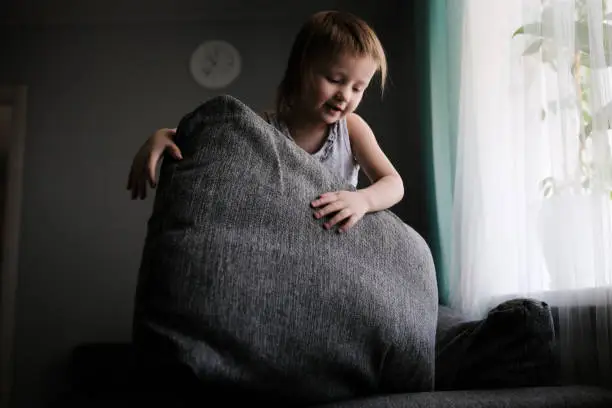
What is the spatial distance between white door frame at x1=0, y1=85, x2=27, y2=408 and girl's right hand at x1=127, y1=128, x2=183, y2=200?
2.79 m

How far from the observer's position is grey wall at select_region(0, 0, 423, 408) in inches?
128

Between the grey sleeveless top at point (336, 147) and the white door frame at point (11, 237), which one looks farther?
the white door frame at point (11, 237)

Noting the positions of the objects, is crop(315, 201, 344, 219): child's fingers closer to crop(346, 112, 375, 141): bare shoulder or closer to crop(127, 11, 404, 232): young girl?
crop(127, 11, 404, 232): young girl

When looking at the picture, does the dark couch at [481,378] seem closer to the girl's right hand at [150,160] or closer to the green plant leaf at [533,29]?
the girl's right hand at [150,160]

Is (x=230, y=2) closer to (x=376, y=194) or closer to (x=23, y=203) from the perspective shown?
(x=23, y=203)

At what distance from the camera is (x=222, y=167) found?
0.68 m

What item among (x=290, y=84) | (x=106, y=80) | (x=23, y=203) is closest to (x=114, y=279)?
(x=23, y=203)

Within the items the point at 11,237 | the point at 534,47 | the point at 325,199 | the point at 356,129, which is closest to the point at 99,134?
the point at 11,237

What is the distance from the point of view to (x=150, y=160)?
0.82m

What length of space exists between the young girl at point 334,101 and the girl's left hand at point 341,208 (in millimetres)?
93

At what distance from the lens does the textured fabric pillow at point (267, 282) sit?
604mm

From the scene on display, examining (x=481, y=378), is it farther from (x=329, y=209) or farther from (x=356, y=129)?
(x=356, y=129)

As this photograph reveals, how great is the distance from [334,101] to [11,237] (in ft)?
9.25

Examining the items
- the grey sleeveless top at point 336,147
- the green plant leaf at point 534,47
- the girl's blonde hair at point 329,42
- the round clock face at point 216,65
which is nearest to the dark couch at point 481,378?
the grey sleeveless top at point 336,147
